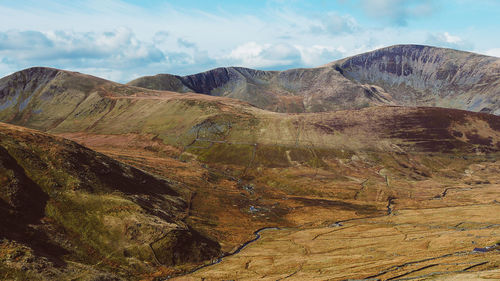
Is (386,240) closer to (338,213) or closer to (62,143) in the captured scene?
(338,213)

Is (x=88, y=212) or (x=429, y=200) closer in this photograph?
(x=88, y=212)

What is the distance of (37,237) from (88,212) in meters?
13.2

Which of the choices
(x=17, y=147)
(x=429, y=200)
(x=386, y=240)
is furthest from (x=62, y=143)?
(x=429, y=200)

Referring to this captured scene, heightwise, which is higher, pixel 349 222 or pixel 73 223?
pixel 73 223

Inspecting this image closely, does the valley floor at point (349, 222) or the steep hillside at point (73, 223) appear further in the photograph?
the valley floor at point (349, 222)

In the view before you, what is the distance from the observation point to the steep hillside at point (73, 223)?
59.0 m

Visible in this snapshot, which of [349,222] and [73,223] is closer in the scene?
[73,223]

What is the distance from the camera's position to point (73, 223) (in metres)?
72.5

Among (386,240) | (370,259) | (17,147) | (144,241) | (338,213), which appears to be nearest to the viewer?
(370,259)

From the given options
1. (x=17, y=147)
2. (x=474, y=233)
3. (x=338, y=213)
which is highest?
(x=17, y=147)

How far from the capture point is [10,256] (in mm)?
53688

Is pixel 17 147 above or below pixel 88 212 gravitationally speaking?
above

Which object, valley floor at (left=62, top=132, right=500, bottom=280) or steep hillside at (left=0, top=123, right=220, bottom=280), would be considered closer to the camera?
steep hillside at (left=0, top=123, right=220, bottom=280)

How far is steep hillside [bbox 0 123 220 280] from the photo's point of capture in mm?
59028
